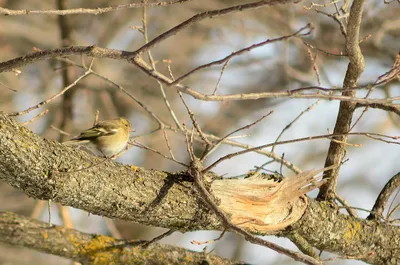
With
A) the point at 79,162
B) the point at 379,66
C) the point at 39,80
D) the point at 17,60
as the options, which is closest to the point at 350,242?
the point at 79,162

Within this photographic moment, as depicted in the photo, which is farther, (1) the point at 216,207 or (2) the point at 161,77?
(1) the point at 216,207

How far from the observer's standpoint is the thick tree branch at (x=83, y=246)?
347cm

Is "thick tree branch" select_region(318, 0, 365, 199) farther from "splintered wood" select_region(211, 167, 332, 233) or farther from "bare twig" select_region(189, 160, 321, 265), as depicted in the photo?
"bare twig" select_region(189, 160, 321, 265)

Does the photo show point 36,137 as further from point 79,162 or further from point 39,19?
point 39,19

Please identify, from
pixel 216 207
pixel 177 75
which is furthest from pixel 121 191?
pixel 177 75

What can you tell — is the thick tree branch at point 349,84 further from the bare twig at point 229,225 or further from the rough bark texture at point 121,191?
the bare twig at point 229,225

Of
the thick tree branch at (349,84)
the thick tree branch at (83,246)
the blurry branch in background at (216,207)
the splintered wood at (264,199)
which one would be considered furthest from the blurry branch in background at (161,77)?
the thick tree branch at (83,246)

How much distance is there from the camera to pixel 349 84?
3506mm

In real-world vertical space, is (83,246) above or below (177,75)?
below

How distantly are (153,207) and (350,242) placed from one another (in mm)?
1510

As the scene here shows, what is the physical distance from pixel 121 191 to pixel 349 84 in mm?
1691

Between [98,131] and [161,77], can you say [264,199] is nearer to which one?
[161,77]

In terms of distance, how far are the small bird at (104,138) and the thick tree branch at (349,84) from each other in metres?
1.78

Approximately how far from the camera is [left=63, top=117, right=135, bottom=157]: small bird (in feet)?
14.8
